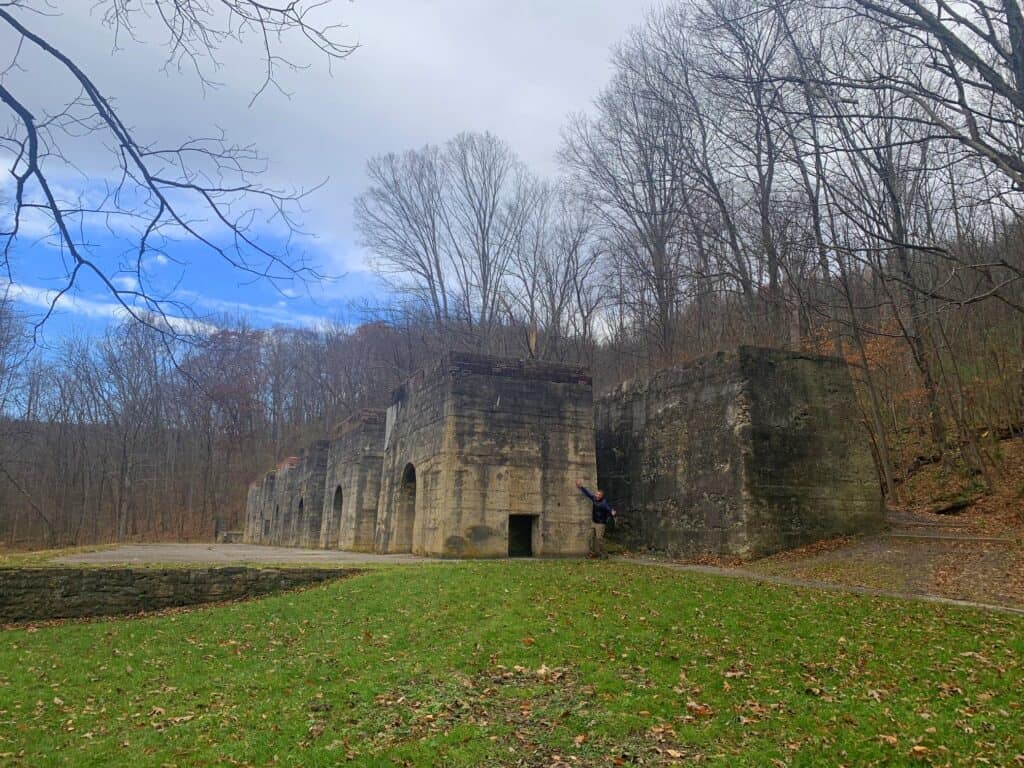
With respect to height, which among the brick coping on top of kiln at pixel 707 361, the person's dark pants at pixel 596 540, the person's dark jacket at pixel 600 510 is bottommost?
the person's dark pants at pixel 596 540

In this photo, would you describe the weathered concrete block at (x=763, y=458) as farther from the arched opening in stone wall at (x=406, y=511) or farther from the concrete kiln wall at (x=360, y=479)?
the concrete kiln wall at (x=360, y=479)

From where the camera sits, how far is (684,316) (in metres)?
26.2

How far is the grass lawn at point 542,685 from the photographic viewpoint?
556 cm

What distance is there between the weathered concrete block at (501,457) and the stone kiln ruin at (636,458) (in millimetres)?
31

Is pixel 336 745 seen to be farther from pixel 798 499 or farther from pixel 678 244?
pixel 678 244

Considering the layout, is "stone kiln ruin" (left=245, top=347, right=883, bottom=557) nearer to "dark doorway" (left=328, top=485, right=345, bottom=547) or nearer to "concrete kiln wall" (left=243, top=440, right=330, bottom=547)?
"dark doorway" (left=328, top=485, right=345, bottom=547)

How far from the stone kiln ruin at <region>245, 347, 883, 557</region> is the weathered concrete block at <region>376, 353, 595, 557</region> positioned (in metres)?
0.03

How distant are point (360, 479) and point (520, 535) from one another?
844 centimetres

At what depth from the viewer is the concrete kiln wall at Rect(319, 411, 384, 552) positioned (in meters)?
25.1

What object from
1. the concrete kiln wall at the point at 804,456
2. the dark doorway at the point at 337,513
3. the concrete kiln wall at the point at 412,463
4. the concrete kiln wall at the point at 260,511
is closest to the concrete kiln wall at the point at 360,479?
the dark doorway at the point at 337,513

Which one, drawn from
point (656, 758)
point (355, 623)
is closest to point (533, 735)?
point (656, 758)

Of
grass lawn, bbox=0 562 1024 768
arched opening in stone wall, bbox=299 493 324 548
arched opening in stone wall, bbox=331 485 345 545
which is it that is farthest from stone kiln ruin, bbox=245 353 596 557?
arched opening in stone wall, bbox=299 493 324 548

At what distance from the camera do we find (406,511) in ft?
69.1

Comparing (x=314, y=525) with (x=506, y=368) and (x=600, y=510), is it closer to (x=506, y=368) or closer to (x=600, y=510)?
(x=506, y=368)
